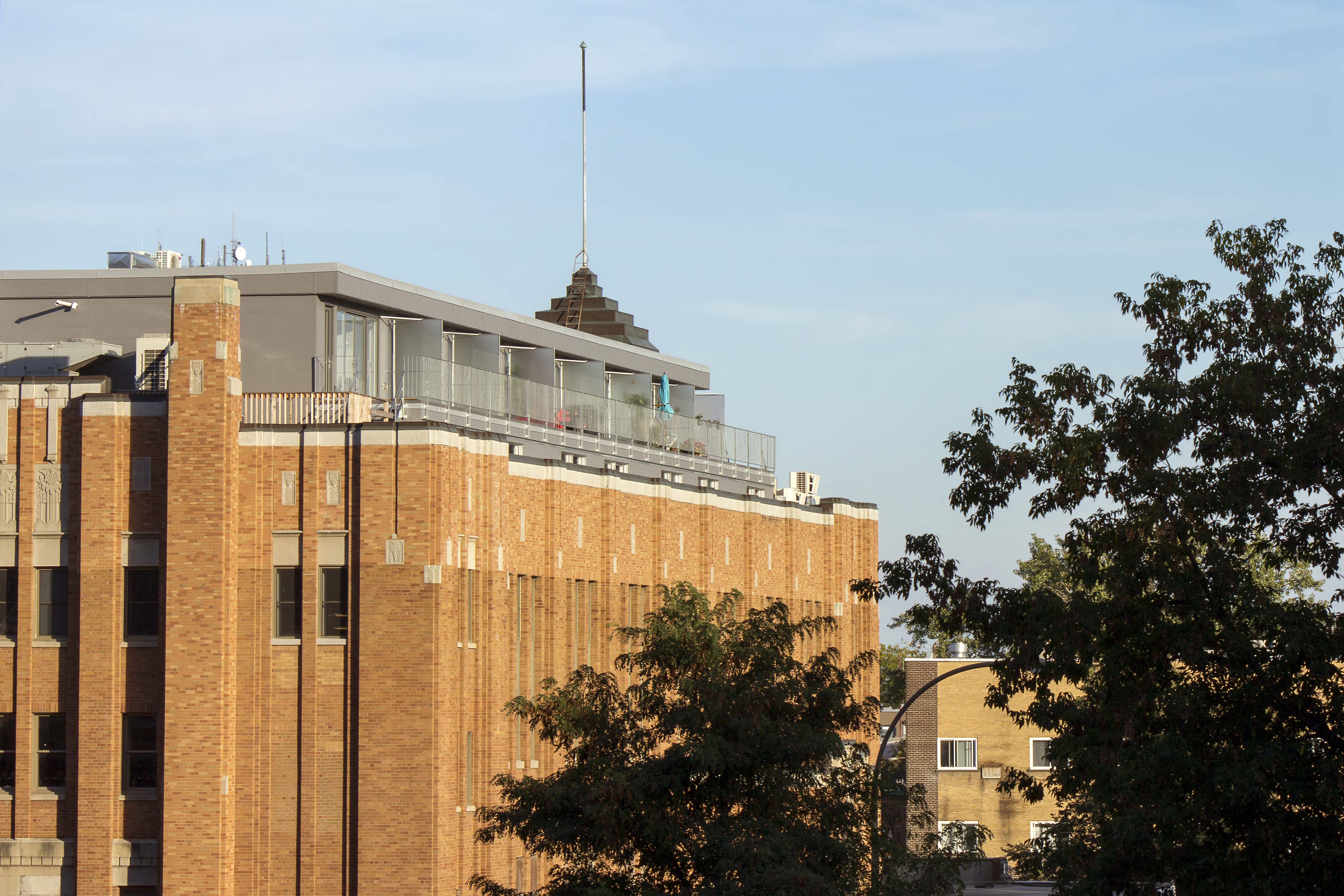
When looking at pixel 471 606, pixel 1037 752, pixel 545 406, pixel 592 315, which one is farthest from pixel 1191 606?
pixel 1037 752

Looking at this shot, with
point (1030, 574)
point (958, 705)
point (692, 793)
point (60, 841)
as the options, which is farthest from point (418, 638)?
point (1030, 574)

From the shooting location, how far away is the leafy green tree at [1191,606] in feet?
69.8

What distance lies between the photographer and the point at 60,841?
37812 mm

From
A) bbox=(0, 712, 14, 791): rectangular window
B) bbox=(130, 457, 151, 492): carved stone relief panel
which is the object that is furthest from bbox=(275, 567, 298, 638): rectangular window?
bbox=(0, 712, 14, 791): rectangular window

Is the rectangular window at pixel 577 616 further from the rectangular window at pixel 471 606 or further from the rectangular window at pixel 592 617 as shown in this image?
the rectangular window at pixel 471 606

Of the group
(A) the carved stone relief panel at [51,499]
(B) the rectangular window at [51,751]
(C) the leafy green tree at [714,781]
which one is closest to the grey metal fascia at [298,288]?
(A) the carved stone relief panel at [51,499]

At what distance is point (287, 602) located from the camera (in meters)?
38.3

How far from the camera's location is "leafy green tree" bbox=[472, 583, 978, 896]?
88.5 feet

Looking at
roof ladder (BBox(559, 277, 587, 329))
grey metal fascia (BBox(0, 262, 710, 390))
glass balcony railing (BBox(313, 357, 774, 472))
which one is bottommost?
glass balcony railing (BBox(313, 357, 774, 472))

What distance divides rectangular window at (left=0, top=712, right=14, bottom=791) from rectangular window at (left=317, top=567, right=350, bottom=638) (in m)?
6.77

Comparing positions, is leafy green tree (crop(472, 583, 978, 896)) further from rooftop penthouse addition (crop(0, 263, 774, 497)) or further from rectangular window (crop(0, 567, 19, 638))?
rectangular window (crop(0, 567, 19, 638))

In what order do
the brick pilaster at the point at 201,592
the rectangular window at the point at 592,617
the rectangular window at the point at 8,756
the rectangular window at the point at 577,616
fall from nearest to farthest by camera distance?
the brick pilaster at the point at 201,592, the rectangular window at the point at 8,756, the rectangular window at the point at 577,616, the rectangular window at the point at 592,617

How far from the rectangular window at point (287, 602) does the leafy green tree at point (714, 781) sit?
9.28 m

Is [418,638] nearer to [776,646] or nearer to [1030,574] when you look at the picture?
[776,646]
